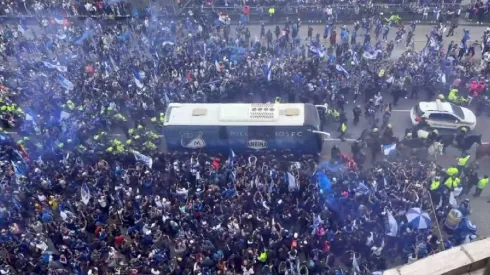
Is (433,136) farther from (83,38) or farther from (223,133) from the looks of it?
(83,38)

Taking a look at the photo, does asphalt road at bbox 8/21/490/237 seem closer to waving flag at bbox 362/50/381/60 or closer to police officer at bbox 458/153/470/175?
police officer at bbox 458/153/470/175

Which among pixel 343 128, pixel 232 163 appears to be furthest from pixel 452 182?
pixel 232 163

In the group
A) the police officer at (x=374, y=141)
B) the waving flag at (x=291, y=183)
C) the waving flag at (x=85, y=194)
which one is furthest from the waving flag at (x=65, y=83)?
the police officer at (x=374, y=141)

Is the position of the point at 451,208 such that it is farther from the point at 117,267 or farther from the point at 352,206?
the point at 117,267

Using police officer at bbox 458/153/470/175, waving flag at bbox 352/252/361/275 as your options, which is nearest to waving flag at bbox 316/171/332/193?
waving flag at bbox 352/252/361/275

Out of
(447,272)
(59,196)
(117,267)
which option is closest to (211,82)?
(59,196)
